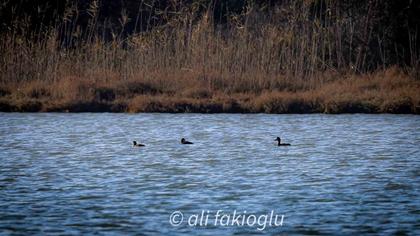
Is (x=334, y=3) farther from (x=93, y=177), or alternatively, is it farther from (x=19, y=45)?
(x=93, y=177)

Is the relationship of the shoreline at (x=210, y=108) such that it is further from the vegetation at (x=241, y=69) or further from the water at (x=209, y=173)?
the water at (x=209, y=173)

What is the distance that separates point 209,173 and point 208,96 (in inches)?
355

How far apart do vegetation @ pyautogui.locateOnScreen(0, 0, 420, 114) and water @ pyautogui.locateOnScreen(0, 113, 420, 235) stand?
81cm

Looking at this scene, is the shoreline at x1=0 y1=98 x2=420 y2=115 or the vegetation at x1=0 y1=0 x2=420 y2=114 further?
the vegetation at x1=0 y1=0 x2=420 y2=114

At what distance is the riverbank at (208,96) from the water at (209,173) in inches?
21.4

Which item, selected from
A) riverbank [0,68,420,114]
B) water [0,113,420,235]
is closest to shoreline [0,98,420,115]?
riverbank [0,68,420,114]

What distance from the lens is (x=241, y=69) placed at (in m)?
22.4

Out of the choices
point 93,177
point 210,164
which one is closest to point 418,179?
point 210,164

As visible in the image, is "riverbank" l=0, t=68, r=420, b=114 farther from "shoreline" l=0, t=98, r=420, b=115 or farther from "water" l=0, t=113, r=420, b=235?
"water" l=0, t=113, r=420, b=235

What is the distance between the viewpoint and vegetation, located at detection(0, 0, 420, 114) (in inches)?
834

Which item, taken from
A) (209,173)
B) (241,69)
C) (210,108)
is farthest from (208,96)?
(209,173)

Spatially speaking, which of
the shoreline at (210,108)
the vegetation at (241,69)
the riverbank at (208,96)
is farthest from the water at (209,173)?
the vegetation at (241,69)

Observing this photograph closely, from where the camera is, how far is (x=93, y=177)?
41.8 feet

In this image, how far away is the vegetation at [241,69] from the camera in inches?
834
